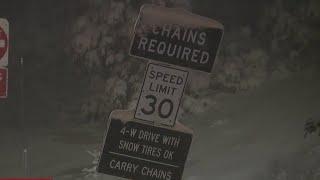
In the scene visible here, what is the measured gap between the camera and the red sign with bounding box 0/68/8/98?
5586 mm

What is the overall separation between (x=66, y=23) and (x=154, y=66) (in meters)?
0.91

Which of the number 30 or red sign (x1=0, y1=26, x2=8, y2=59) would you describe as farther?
the number 30

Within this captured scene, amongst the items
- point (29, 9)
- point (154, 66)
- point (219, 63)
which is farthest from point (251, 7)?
point (29, 9)

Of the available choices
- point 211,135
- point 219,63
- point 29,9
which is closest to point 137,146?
point 211,135

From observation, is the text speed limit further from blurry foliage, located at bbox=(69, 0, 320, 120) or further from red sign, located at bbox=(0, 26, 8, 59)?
red sign, located at bbox=(0, 26, 8, 59)

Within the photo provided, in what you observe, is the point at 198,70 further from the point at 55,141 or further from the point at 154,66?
the point at 55,141

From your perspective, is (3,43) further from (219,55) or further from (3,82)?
(219,55)

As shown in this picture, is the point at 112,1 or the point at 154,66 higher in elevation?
the point at 112,1

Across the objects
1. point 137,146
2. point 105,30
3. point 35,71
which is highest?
point 105,30

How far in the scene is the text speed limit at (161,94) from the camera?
19.1 ft

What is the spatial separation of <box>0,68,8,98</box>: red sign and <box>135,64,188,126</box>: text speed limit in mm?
1213

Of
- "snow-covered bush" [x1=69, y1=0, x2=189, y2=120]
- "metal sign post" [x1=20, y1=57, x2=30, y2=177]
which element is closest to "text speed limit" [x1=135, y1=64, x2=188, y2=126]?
"snow-covered bush" [x1=69, y1=0, x2=189, y2=120]

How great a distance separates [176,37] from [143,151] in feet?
3.70

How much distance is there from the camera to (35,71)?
5609 mm
